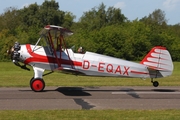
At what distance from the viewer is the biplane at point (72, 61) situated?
16406mm

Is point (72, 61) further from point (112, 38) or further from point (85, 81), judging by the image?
point (112, 38)

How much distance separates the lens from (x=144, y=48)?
61.0m

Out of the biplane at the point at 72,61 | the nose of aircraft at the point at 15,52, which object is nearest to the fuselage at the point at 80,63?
the biplane at the point at 72,61

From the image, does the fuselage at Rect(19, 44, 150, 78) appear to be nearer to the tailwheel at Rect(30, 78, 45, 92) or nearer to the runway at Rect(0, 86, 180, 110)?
the tailwheel at Rect(30, 78, 45, 92)

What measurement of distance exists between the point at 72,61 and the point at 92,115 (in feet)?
22.5

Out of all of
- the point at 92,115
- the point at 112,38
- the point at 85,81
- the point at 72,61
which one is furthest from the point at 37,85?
the point at 112,38

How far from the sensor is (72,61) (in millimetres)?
16641

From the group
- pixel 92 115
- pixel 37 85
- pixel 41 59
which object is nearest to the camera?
pixel 92 115

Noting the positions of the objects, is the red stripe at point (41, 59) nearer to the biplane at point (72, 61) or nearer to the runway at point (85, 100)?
the biplane at point (72, 61)

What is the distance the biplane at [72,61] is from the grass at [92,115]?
19.0 ft

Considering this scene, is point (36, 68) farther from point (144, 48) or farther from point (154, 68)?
point (144, 48)

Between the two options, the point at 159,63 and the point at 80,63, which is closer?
the point at 80,63

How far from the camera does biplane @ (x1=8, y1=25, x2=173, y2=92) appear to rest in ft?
53.8

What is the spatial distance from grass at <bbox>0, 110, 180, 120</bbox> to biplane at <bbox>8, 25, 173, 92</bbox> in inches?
228
